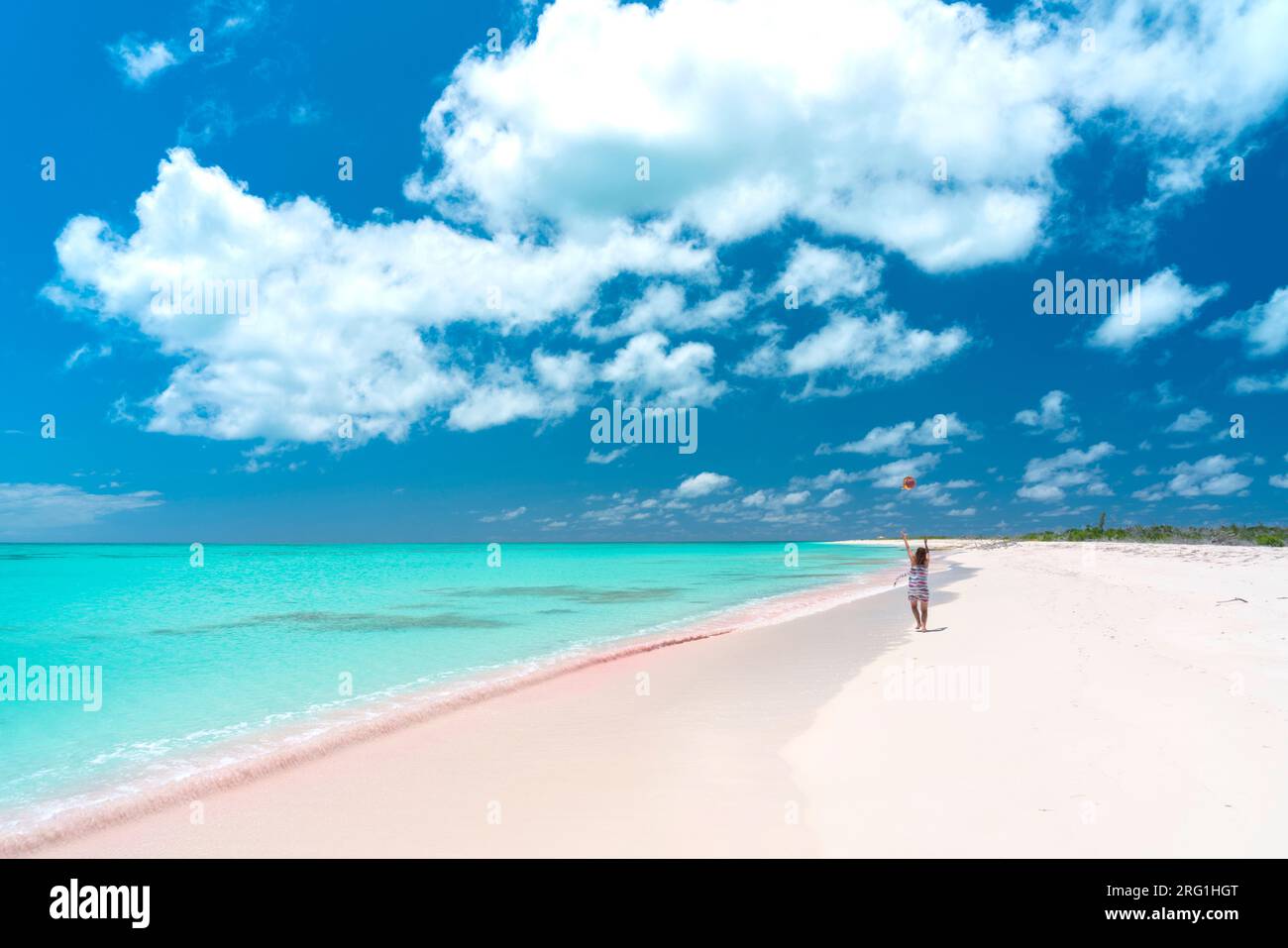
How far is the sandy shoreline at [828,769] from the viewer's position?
600cm

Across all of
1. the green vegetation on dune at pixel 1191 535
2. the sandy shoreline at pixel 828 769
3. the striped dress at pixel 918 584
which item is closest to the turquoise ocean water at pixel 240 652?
the sandy shoreline at pixel 828 769

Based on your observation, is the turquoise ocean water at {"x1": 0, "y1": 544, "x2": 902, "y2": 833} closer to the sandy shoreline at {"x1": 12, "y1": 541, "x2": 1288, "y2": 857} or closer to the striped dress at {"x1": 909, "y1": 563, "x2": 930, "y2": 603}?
the sandy shoreline at {"x1": 12, "y1": 541, "x2": 1288, "y2": 857}

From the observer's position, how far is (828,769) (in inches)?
303

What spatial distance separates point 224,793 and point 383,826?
2837mm

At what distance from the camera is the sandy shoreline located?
6.00m

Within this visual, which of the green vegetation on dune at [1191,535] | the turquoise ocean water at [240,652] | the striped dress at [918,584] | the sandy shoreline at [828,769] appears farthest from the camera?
the green vegetation on dune at [1191,535]

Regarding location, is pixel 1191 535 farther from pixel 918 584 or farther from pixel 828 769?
pixel 828 769

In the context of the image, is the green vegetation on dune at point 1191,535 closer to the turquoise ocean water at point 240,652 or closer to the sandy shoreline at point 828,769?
the turquoise ocean water at point 240,652

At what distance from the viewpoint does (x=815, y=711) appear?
10.5 metres

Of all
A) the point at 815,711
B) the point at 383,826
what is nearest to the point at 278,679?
the point at 383,826

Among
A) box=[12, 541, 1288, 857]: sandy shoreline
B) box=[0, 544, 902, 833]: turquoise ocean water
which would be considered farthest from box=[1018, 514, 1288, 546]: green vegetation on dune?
box=[12, 541, 1288, 857]: sandy shoreline

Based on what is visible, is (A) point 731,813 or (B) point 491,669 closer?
(A) point 731,813

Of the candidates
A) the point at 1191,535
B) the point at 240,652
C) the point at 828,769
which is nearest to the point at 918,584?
the point at 828,769
